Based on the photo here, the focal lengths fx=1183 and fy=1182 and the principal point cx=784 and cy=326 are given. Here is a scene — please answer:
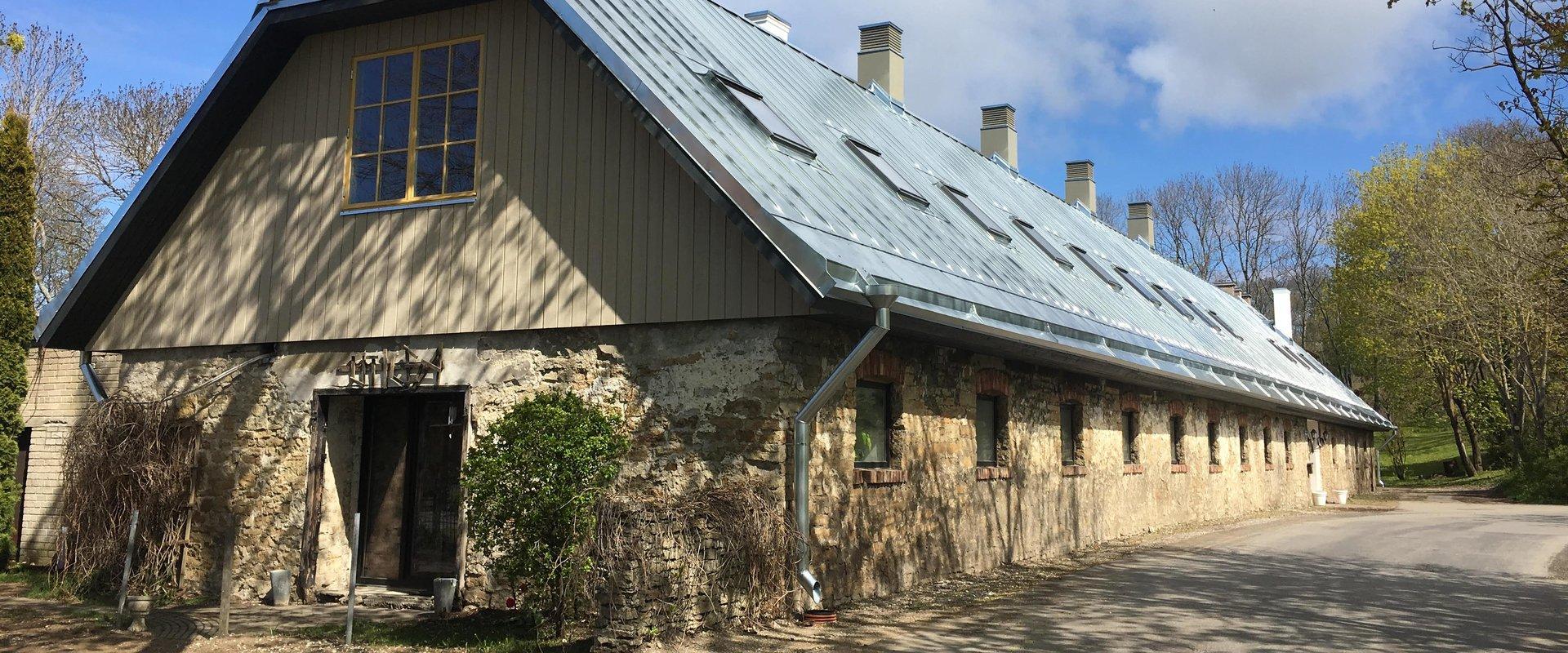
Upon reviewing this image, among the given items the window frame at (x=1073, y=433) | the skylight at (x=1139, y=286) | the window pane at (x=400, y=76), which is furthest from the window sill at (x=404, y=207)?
the skylight at (x=1139, y=286)

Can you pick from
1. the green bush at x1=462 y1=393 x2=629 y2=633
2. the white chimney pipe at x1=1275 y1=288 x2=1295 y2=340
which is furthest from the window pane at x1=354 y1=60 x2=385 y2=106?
the white chimney pipe at x1=1275 y1=288 x2=1295 y2=340

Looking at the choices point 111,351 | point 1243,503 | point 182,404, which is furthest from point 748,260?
point 1243,503

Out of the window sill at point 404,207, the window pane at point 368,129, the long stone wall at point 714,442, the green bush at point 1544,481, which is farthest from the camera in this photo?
Result: the green bush at point 1544,481

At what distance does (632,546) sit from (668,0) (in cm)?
725

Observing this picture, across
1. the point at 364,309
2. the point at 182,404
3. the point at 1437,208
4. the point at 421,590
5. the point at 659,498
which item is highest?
the point at 1437,208

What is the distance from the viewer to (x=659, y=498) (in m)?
8.85

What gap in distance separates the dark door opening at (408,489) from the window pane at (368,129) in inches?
91.8

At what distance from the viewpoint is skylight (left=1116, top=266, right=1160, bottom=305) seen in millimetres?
18444

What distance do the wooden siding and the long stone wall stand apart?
0.80 ft

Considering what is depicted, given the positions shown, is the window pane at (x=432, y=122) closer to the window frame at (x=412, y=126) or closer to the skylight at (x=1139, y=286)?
the window frame at (x=412, y=126)

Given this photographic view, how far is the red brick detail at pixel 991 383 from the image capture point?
11.7 metres

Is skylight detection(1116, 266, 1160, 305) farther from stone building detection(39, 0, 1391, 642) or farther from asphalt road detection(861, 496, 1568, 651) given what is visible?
stone building detection(39, 0, 1391, 642)

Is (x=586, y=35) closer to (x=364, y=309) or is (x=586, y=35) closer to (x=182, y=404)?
(x=364, y=309)

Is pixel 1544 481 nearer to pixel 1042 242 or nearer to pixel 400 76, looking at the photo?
pixel 1042 242
